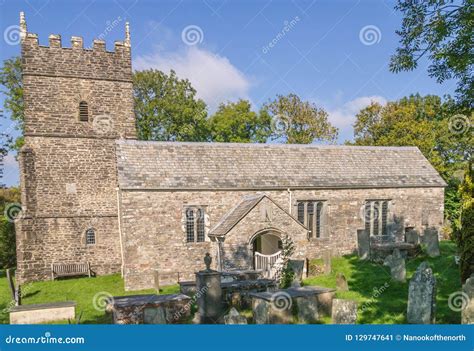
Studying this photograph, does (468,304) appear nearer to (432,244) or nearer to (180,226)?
(432,244)

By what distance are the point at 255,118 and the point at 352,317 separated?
32.6m

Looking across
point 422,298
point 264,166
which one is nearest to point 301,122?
point 264,166

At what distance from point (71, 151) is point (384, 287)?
18.7 m

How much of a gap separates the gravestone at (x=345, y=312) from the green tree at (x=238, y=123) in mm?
30341

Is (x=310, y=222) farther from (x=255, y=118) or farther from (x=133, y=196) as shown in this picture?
(x=255, y=118)

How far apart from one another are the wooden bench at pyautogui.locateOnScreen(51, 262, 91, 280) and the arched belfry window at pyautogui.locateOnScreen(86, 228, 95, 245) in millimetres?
1242

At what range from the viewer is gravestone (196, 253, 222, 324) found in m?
12.2

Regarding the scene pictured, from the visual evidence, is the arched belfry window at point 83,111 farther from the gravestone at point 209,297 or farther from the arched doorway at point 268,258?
the gravestone at point 209,297

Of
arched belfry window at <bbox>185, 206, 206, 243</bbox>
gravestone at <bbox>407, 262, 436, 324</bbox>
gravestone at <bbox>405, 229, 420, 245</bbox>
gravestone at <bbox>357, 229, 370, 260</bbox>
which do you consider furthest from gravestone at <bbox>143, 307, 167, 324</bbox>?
gravestone at <bbox>405, 229, 420, 245</bbox>

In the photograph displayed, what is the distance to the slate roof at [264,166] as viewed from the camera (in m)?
Answer: 20.0

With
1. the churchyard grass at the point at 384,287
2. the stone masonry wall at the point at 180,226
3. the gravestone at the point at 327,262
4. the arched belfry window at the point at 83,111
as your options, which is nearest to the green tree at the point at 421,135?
the stone masonry wall at the point at 180,226

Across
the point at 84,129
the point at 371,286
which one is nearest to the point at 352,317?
the point at 371,286

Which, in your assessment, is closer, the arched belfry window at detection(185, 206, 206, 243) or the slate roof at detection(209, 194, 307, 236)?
the slate roof at detection(209, 194, 307, 236)

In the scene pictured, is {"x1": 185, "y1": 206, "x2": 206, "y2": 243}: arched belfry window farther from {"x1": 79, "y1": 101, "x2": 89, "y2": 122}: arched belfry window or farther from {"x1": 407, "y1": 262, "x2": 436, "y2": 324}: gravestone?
{"x1": 407, "y1": 262, "x2": 436, "y2": 324}: gravestone
